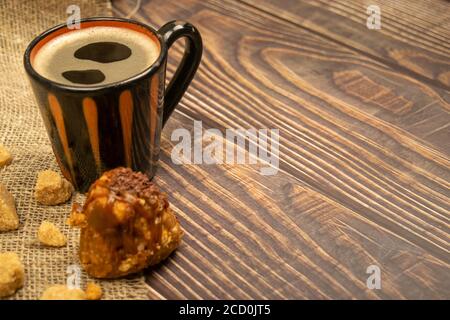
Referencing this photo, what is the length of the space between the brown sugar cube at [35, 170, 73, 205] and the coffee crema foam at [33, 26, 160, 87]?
0.14m

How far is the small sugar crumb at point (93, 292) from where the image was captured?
0.76 meters

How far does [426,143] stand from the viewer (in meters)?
1.01

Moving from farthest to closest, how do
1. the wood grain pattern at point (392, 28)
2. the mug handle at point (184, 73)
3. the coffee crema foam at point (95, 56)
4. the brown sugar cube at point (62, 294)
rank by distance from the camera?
the wood grain pattern at point (392, 28) → the mug handle at point (184, 73) → the coffee crema foam at point (95, 56) → the brown sugar cube at point (62, 294)

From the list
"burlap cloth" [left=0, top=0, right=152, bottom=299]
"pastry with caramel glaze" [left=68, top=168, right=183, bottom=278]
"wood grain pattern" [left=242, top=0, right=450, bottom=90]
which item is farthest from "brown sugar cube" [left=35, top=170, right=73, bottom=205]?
"wood grain pattern" [left=242, top=0, right=450, bottom=90]

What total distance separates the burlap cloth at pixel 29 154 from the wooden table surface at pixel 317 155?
96 millimetres

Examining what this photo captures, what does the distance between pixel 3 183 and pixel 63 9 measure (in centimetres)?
50

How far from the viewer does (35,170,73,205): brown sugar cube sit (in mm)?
896

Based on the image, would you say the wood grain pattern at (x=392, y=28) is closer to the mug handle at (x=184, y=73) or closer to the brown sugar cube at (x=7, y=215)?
the mug handle at (x=184, y=73)

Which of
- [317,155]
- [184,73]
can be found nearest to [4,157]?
[184,73]

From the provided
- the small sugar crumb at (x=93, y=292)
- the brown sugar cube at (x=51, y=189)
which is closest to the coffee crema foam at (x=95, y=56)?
the brown sugar cube at (x=51, y=189)

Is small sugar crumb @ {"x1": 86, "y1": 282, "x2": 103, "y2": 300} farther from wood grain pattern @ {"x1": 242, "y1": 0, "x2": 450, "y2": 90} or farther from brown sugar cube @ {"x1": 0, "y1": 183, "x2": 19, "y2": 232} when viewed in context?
wood grain pattern @ {"x1": 242, "y1": 0, "x2": 450, "y2": 90}

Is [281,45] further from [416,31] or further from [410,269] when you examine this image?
[410,269]

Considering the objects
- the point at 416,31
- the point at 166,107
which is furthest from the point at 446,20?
the point at 166,107
